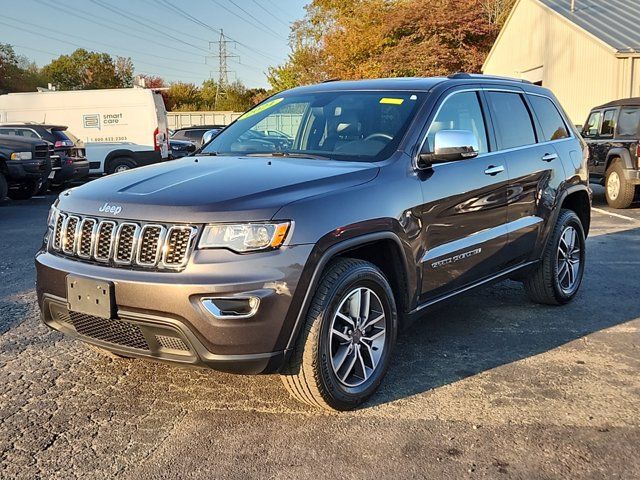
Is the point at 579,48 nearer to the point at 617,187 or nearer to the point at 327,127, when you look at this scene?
the point at 617,187

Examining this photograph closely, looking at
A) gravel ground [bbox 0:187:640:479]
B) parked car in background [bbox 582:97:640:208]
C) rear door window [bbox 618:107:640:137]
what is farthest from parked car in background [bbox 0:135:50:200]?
rear door window [bbox 618:107:640:137]

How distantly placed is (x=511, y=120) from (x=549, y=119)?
0.76 m

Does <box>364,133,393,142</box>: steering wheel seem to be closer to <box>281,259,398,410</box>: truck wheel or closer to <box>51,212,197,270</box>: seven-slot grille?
<box>281,259,398,410</box>: truck wheel

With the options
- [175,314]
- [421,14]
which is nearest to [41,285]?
[175,314]

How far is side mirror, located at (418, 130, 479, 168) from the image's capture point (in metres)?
3.82

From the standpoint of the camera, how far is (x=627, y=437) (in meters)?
3.21

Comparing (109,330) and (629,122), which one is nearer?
(109,330)

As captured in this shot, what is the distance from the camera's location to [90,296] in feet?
10.5

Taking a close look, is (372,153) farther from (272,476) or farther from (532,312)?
(532,312)

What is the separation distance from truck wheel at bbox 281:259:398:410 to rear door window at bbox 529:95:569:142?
2627 millimetres

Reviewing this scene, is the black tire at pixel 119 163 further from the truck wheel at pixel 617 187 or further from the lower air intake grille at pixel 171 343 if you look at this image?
the lower air intake grille at pixel 171 343

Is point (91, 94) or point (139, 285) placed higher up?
point (91, 94)

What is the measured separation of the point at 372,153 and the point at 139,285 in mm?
1619

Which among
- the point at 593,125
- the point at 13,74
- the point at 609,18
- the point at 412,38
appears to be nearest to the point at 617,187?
the point at 593,125
